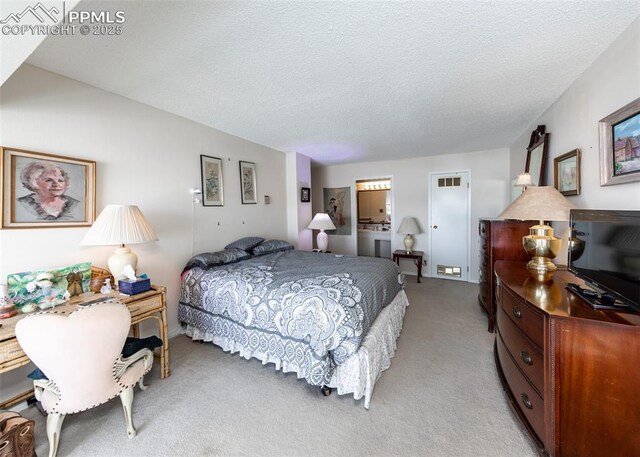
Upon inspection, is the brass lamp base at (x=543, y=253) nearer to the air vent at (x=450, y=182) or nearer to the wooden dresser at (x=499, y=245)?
the wooden dresser at (x=499, y=245)

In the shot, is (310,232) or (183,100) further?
(310,232)

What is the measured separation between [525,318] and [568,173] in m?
1.65

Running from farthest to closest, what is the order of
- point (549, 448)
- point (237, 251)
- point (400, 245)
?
point (400, 245) < point (237, 251) < point (549, 448)

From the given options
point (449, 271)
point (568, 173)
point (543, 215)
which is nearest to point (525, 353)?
point (543, 215)

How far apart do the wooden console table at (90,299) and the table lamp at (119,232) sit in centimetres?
25

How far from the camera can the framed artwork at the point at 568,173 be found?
6.76 ft

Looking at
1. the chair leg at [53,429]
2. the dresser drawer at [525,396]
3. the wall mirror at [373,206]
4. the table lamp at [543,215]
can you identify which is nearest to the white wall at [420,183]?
the wall mirror at [373,206]

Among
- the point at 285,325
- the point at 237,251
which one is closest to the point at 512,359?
the point at 285,325

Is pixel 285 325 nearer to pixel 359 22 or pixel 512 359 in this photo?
pixel 512 359

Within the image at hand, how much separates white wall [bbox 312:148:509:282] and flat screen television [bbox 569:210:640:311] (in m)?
3.19

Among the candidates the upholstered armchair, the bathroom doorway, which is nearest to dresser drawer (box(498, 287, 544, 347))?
the upholstered armchair

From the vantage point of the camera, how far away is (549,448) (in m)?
1.20

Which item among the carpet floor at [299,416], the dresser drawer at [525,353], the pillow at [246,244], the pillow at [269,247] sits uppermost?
the pillow at [246,244]

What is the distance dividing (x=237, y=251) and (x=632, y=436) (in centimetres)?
313
